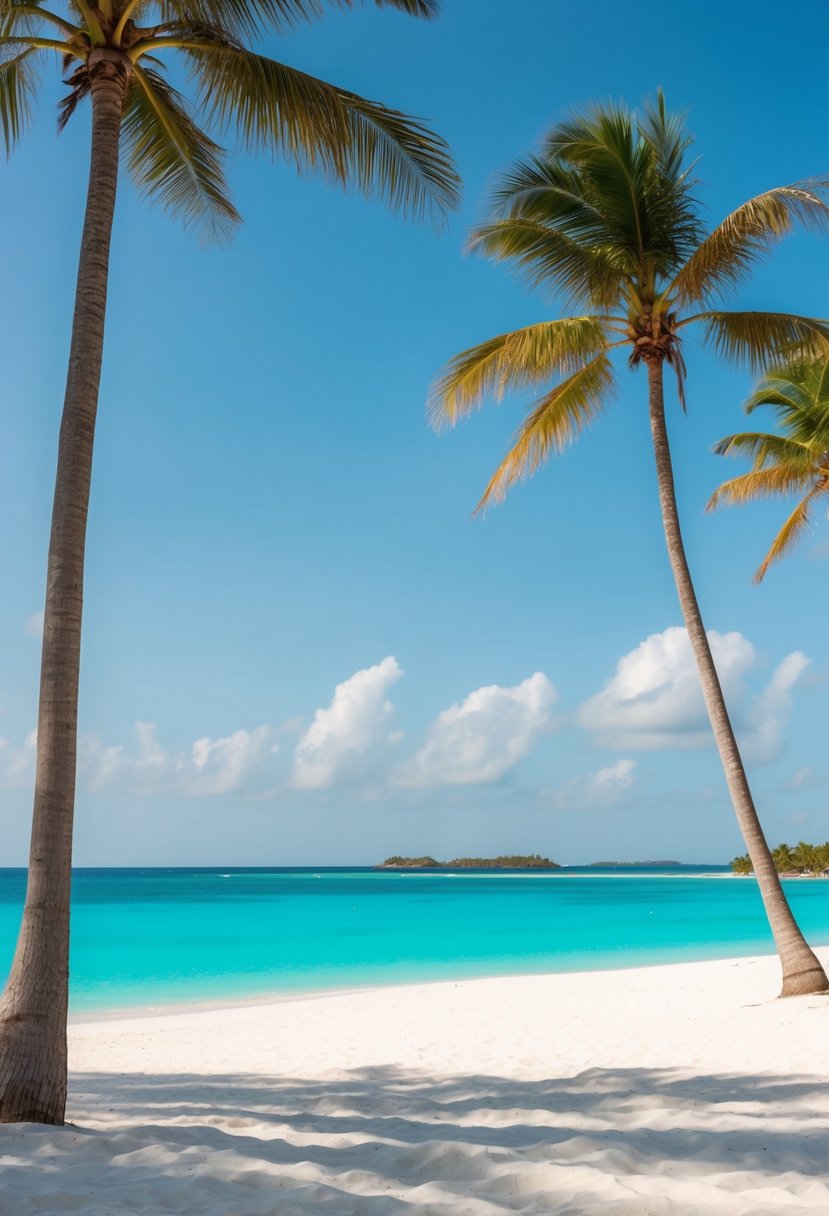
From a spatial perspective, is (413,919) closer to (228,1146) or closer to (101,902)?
(101,902)

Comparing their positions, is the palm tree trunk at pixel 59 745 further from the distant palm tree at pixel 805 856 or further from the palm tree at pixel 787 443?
the distant palm tree at pixel 805 856

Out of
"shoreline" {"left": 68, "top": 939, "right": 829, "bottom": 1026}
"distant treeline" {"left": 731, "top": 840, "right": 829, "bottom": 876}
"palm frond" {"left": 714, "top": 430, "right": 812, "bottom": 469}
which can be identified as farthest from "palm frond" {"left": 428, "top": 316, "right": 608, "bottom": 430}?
"distant treeline" {"left": 731, "top": 840, "right": 829, "bottom": 876}

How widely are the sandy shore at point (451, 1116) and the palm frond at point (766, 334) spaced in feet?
24.9

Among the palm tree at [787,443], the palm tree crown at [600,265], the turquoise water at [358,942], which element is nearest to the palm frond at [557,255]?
the palm tree crown at [600,265]

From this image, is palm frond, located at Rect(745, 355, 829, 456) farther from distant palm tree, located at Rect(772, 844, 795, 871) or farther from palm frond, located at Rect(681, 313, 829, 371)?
distant palm tree, located at Rect(772, 844, 795, 871)

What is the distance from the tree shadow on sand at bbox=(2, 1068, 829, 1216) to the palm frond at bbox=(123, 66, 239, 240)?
23.2ft

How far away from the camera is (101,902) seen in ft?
160

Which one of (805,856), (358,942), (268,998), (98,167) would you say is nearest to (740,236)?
(98,167)

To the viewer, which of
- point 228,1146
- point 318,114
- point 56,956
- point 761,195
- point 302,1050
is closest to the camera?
point 228,1146

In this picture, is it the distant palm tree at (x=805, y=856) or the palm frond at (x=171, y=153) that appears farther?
the distant palm tree at (x=805, y=856)

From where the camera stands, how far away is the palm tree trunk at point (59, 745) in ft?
15.5

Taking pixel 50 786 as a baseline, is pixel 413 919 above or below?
below

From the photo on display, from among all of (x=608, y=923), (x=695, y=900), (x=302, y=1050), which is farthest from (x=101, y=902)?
(x=302, y=1050)

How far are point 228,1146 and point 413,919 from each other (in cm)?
3278
